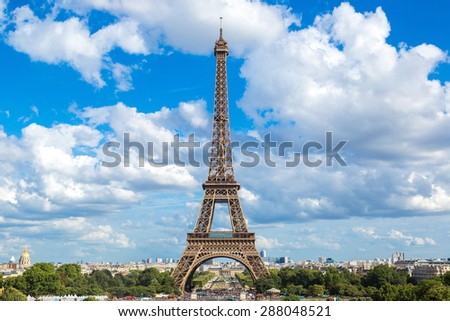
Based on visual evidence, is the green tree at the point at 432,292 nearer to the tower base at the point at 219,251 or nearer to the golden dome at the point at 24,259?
the tower base at the point at 219,251

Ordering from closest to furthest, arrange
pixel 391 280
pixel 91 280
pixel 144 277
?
pixel 391 280 < pixel 91 280 < pixel 144 277

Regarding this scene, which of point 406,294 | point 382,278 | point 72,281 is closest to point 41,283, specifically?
point 72,281

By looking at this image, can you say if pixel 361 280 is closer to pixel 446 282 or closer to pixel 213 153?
pixel 446 282

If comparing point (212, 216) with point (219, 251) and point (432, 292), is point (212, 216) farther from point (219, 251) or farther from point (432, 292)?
point (432, 292)

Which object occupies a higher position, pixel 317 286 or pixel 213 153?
pixel 213 153

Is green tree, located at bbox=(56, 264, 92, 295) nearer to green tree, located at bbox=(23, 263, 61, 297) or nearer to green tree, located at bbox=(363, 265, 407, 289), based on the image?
green tree, located at bbox=(23, 263, 61, 297)

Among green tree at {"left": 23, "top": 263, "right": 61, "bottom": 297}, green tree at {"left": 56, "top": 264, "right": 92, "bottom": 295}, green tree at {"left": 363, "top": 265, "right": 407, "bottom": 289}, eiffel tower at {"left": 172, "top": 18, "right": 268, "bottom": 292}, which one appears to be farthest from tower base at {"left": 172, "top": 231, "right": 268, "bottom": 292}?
green tree at {"left": 363, "top": 265, "right": 407, "bottom": 289}

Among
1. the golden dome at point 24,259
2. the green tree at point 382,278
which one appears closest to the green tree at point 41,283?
the green tree at point 382,278
